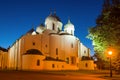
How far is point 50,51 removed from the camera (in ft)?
216

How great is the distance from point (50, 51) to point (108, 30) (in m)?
36.2

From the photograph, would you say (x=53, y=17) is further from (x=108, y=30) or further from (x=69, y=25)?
(x=108, y=30)

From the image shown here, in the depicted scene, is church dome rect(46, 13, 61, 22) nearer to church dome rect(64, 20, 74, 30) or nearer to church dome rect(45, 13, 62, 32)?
church dome rect(45, 13, 62, 32)

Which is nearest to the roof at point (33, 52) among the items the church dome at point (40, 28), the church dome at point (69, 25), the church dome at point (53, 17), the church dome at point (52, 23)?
the church dome at point (52, 23)

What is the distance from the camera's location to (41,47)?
65.4m

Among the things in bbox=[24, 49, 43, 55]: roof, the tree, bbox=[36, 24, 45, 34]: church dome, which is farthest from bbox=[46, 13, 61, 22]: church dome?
the tree

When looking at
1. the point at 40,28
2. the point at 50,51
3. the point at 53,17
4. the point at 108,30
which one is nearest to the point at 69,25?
the point at 53,17

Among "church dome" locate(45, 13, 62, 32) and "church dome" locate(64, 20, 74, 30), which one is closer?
"church dome" locate(45, 13, 62, 32)

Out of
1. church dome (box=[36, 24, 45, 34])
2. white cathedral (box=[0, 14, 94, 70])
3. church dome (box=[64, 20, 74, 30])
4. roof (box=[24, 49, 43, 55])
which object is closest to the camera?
roof (box=[24, 49, 43, 55])

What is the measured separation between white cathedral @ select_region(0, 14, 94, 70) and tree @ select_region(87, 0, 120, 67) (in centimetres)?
2696

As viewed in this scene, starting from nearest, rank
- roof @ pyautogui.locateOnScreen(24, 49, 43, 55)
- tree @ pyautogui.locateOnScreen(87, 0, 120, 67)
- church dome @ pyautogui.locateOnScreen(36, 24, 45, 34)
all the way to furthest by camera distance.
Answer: tree @ pyautogui.locateOnScreen(87, 0, 120, 67) < roof @ pyautogui.locateOnScreen(24, 49, 43, 55) < church dome @ pyautogui.locateOnScreen(36, 24, 45, 34)

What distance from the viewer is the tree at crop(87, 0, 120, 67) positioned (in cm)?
3007

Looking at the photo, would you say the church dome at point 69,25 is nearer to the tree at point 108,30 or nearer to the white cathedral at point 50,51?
the white cathedral at point 50,51

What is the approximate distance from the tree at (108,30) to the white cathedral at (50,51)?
88.4ft
